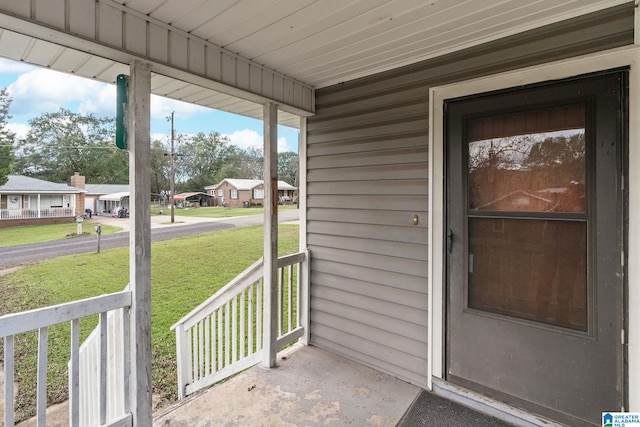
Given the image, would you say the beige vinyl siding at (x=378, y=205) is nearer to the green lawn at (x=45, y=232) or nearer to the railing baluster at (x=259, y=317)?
the railing baluster at (x=259, y=317)

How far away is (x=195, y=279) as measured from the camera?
18.7 ft

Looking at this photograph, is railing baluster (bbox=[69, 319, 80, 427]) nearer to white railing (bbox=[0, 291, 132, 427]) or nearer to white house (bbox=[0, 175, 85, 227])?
white railing (bbox=[0, 291, 132, 427])

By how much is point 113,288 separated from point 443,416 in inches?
171

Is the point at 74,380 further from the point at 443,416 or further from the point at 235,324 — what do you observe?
the point at 443,416

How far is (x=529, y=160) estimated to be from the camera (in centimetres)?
168

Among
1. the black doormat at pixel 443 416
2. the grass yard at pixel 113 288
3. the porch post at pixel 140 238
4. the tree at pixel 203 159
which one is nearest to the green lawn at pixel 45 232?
the porch post at pixel 140 238

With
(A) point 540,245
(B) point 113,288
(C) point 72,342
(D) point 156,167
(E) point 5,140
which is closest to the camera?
(C) point 72,342

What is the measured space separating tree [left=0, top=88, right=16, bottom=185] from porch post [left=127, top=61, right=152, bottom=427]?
147 centimetres

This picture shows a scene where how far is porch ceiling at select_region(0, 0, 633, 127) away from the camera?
1277 millimetres

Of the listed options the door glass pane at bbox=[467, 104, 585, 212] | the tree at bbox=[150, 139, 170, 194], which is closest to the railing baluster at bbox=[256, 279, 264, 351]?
the tree at bbox=[150, 139, 170, 194]

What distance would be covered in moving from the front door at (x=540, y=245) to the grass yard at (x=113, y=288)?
1.89m

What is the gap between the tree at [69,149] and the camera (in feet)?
8.34

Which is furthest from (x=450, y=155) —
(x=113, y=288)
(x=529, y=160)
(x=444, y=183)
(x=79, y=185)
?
(x=113, y=288)

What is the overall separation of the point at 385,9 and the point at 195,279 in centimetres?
563
